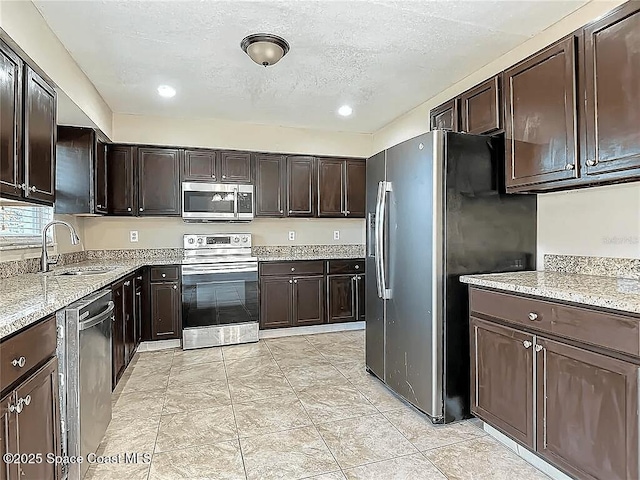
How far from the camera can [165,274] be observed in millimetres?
3967

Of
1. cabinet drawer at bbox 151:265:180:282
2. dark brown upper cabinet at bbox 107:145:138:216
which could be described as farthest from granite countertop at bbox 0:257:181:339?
dark brown upper cabinet at bbox 107:145:138:216

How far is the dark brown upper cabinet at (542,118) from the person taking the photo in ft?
6.77

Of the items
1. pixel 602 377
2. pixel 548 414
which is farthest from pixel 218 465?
pixel 602 377

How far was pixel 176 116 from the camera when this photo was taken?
172 inches

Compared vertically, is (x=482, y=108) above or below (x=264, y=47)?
below

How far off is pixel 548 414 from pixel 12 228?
3364mm

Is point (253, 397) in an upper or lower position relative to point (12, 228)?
lower

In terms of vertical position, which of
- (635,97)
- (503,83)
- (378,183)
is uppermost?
(503,83)

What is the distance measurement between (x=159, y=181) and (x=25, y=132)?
2.24 m

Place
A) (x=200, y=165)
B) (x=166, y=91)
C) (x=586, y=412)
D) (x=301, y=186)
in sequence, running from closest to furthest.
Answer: (x=586, y=412), (x=166, y=91), (x=200, y=165), (x=301, y=186)

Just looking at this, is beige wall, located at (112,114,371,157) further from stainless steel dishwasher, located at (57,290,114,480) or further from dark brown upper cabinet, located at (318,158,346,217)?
stainless steel dishwasher, located at (57,290,114,480)

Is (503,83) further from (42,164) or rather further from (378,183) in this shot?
(42,164)

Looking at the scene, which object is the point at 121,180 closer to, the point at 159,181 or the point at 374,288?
the point at 159,181

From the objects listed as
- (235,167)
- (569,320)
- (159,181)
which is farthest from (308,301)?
(569,320)
